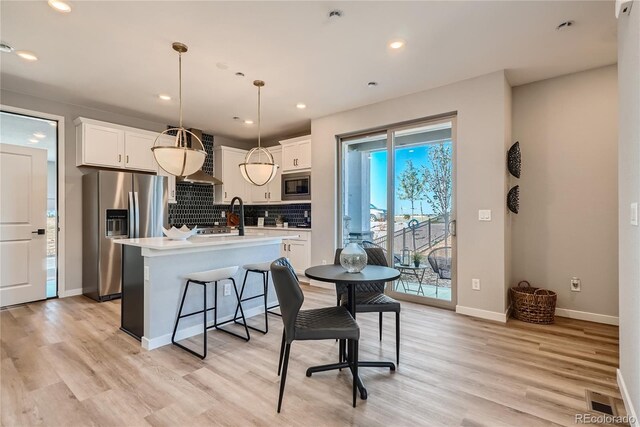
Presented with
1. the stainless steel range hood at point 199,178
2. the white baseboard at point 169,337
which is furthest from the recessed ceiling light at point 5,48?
the white baseboard at point 169,337

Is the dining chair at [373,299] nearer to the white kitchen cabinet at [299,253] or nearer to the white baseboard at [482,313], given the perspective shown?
the white baseboard at [482,313]

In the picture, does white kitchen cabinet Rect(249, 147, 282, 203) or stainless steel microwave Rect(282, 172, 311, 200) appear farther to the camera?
white kitchen cabinet Rect(249, 147, 282, 203)

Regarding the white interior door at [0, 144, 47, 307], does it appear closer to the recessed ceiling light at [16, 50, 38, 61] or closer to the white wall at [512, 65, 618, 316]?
the recessed ceiling light at [16, 50, 38, 61]

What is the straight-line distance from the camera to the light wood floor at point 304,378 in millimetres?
1830

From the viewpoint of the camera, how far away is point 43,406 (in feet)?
→ 6.28

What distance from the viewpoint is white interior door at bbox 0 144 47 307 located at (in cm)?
389

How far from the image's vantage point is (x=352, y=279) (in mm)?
2074

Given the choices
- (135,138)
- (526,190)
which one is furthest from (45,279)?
(526,190)

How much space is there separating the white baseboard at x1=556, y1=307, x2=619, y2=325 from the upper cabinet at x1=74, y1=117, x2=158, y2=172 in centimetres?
610

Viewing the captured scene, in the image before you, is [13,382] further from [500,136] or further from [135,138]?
[500,136]

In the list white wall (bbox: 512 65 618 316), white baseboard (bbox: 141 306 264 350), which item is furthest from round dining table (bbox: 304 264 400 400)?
white wall (bbox: 512 65 618 316)

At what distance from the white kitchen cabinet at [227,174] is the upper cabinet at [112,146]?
1.28m

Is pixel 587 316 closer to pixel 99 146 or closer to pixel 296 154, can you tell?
pixel 296 154

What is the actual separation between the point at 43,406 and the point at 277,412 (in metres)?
1.47
